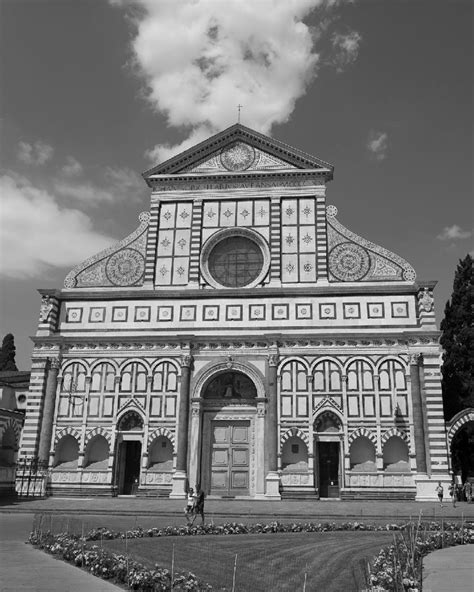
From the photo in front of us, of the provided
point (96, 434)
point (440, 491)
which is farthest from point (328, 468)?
point (96, 434)

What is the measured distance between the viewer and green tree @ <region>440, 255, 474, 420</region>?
33.8 meters

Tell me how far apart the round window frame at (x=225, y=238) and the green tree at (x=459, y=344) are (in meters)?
12.4

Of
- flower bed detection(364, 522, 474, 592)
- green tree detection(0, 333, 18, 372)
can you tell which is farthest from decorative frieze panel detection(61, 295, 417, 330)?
green tree detection(0, 333, 18, 372)

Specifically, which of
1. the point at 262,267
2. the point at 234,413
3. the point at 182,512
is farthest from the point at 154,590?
the point at 262,267

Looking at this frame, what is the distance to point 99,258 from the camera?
32.8 metres

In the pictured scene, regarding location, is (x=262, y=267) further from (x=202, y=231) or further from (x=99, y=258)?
(x=99, y=258)

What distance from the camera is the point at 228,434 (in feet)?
95.7

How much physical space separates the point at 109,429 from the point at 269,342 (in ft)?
30.3

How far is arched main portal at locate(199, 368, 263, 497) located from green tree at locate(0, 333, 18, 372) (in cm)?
2538

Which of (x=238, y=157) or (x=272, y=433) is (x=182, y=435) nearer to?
(x=272, y=433)

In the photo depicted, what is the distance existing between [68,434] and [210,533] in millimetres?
15629

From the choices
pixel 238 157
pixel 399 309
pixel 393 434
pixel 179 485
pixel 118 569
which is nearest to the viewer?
pixel 118 569

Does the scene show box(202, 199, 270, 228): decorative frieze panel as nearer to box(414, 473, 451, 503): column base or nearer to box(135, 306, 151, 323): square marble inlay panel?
box(135, 306, 151, 323): square marble inlay panel

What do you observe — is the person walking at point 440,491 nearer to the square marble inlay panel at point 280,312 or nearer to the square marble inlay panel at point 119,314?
the square marble inlay panel at point 280,312
